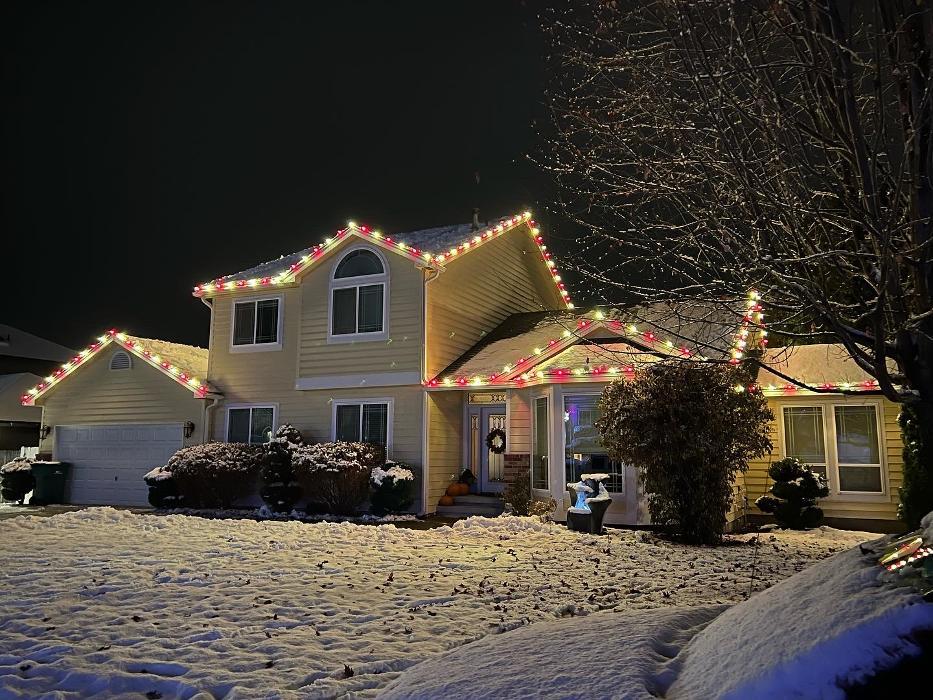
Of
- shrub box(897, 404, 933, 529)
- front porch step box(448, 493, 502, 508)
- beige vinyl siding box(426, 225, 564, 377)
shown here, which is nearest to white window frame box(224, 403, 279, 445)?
beige vinyl siding box(426, 225, 564, 377)

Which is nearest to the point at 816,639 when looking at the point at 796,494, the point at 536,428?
the point at 796,494

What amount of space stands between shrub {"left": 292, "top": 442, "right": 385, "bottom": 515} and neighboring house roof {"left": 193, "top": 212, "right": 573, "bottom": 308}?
419 centimetres

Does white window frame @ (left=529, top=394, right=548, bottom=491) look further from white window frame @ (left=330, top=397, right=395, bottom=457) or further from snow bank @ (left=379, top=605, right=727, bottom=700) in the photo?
snow bank @ (left=379, top=605, right=727, bottom=700)

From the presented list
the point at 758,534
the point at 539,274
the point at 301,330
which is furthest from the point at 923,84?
the point at 539,274

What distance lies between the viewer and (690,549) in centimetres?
944

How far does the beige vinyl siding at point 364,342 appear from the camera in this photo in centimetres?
1509

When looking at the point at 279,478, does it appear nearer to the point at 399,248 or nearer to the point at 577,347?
the point at 399,248

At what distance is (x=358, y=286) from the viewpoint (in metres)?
15.8

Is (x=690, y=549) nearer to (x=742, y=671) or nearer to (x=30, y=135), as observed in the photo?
(x=742, y=671)

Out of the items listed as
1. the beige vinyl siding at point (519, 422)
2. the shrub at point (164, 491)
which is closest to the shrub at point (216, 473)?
the shrub at point (164, 491)

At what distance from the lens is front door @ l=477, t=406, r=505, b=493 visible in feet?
51.1

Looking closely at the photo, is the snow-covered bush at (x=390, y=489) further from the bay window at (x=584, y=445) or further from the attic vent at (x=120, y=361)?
the attic vent at (x=120, y=361)

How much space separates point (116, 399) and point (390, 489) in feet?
28.6

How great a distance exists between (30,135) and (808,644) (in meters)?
29.1
